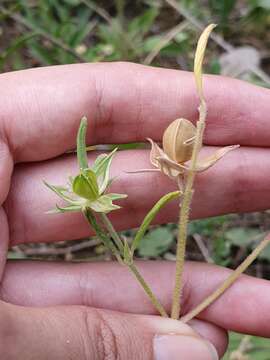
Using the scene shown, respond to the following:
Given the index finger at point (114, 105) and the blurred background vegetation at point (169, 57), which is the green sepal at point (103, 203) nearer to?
the index finger at point (114, 105)

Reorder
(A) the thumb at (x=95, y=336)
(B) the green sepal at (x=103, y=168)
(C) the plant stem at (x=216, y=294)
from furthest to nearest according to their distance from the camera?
(C) the plant stem at (x=216, y=294), (B) the green sepal at (x=103, y=168), (A) the thumb at (x=95, y=336)

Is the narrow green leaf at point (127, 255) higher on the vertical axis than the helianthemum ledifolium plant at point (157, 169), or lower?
lower

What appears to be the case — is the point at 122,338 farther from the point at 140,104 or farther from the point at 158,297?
the point at 140,104

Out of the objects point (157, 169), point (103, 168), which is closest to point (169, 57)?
point (157, 169)

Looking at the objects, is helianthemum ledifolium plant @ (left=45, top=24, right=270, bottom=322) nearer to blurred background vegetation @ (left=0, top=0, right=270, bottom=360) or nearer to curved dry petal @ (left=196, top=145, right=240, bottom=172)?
curved dry petal @ (left=196, top=145, right=240, bottom=172)

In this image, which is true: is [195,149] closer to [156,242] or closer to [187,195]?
[187,195]

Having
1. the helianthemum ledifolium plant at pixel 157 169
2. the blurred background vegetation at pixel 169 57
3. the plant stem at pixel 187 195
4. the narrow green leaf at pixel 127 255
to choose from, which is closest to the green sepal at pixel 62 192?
the helianthemum ledifolium plant at pixel 157 169

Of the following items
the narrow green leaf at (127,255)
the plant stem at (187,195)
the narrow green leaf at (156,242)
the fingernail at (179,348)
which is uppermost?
the plant stem at (187,195)

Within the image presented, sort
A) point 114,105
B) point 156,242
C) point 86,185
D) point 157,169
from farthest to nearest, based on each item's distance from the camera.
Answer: point 156,242 < point 114,105 < point 157,169 < point 86,185

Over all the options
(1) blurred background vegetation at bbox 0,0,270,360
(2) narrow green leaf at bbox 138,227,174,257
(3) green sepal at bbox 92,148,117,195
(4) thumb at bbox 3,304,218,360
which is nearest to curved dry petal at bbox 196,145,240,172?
(3) green sepal at bbox 92,148,117,195
